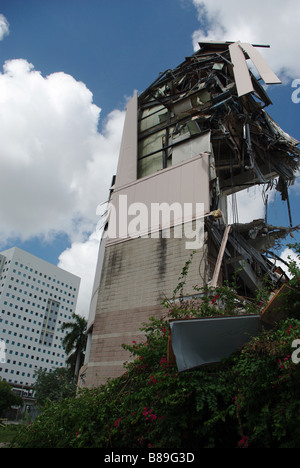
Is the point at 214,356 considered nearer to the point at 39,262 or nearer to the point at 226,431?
the point at 226,431

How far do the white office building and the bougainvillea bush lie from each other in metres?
91.4

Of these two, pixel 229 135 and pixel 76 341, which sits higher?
pixel 229 135

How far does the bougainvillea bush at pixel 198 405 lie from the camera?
5871 mm

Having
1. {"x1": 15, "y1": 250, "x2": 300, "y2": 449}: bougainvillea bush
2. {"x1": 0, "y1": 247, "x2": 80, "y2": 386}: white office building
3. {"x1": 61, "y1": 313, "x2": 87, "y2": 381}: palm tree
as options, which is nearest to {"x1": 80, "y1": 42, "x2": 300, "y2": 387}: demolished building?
{"x1": 15, "y1": 250, "x2": 300, "y2": 449}: bougainvillea bush

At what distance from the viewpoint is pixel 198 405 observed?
21.7 feet

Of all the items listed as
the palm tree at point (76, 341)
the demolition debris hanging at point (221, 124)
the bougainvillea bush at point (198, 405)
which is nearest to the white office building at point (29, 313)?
the palm tree at point (76, 341)

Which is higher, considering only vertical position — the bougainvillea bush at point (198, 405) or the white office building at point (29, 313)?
the white office building at point (29, 313)

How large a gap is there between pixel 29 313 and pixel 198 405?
11226 cm

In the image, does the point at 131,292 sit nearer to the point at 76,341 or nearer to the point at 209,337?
the point at 209,337

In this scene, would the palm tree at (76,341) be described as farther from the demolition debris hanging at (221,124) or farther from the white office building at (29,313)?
the white office building at (29,313)

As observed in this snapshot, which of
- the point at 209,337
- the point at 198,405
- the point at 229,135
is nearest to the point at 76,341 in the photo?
the point at 229,135

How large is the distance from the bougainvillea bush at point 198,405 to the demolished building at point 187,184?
171 inches

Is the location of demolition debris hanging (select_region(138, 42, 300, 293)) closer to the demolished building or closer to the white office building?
the demolished building

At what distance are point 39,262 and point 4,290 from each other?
17403 mm
